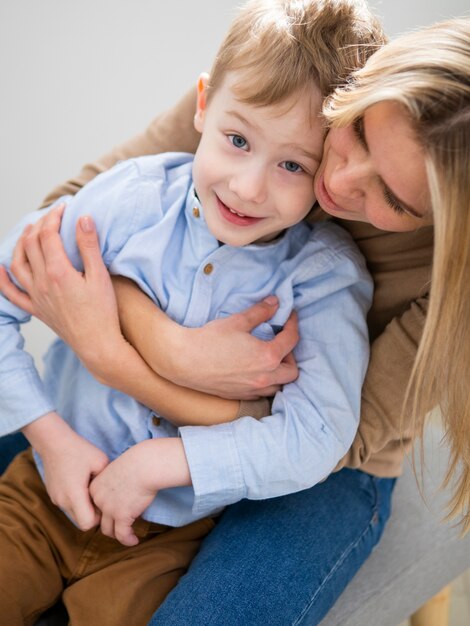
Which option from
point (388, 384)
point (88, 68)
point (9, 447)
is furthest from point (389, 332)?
point (88, 68)

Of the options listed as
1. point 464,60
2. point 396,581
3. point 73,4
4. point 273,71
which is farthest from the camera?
point 73,4

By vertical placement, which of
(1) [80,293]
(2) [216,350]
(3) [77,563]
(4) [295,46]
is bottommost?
(3) [77,563]

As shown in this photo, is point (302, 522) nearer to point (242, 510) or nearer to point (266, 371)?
point (242, 510)

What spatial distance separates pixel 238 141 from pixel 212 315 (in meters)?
0.26

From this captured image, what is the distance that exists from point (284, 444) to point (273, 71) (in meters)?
0.48

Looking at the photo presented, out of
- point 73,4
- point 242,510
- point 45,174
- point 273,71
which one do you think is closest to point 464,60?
point 273,71

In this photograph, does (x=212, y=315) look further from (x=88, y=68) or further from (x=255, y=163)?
(x=88, y=68)

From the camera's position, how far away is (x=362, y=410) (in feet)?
3.44

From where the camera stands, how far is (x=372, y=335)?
116 cm

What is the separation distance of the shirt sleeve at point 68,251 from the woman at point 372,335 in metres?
0.05

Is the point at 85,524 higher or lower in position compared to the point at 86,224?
lower

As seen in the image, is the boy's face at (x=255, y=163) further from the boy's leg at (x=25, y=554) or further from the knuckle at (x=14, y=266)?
the boy's leg at (x=25, y=554)

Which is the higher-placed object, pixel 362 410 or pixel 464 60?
pixel 464 60

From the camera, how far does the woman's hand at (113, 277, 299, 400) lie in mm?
1009
